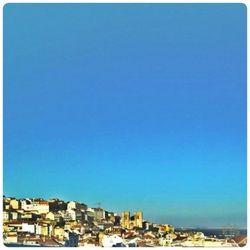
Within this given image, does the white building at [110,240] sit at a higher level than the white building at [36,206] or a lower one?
lower

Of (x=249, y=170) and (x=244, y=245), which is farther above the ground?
(x=249, y=170)

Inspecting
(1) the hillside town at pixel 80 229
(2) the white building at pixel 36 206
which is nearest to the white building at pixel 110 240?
(1) the hillside town at pixel 80 229

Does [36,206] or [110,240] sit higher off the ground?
[36,206]

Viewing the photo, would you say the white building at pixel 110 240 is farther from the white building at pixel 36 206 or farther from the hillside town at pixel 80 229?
the white building at pixel 36 206

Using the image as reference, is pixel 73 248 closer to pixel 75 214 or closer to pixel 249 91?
pixel 75 214

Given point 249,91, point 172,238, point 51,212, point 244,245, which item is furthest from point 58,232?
point 249,91

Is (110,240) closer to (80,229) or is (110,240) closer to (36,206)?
(80,229)

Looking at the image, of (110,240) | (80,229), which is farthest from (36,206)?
(110,240)

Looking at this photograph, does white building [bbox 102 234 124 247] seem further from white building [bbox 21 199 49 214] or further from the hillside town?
white building [bbox 21 199 49 214]
